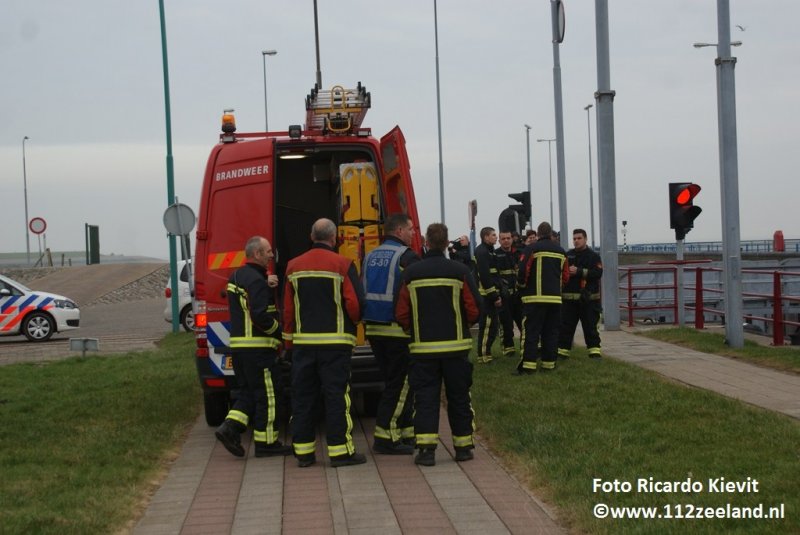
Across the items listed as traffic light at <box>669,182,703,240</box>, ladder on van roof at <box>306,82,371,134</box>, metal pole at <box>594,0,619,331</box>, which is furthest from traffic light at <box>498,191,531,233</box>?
ladder on van roof at <box>306,82,371,134</box>

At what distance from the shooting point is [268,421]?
930 centimetres

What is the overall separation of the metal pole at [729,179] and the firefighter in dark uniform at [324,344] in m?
8.76

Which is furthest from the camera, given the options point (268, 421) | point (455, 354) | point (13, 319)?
point (13, 319)

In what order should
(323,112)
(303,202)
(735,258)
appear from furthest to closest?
(735,258)
(303,202)
(323,112)

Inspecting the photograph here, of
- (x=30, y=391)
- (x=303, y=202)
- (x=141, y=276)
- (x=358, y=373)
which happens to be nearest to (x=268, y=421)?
(x=358, y=373)

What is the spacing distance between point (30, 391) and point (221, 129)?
5115mm

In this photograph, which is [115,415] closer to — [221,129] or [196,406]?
[196,406]

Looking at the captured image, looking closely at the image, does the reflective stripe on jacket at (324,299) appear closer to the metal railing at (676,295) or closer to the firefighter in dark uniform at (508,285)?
the firefighter in dark uniform at (508,285)

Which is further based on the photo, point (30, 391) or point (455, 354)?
point (30, 391)

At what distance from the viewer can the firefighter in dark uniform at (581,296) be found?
14.4 meters

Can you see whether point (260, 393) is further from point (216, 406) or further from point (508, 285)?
point (508, 285)

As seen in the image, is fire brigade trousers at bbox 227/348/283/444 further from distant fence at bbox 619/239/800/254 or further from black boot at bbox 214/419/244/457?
distant fence at bbox 619/239/800/254

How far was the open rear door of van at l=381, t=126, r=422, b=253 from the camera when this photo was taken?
1042 cm

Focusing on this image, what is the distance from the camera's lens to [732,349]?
15.8 metres
